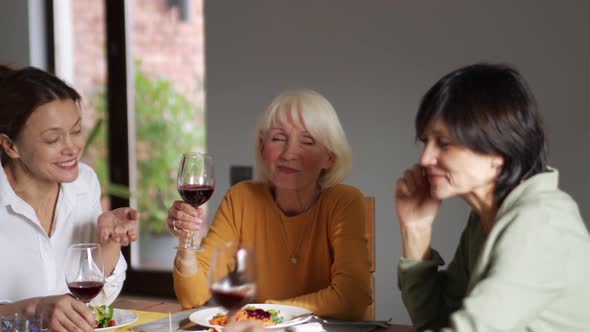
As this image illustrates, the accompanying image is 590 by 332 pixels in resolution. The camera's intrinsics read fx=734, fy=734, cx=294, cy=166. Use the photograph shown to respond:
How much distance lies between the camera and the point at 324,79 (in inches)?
147

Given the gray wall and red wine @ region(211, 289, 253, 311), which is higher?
the gray wall

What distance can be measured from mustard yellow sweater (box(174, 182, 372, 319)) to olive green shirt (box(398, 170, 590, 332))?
0.67 m

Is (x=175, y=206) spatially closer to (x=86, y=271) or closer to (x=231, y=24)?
(x=86, y=271)

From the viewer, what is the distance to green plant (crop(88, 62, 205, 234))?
4.87 meters

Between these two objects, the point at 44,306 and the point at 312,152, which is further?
the point at 312,152

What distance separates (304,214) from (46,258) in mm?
797

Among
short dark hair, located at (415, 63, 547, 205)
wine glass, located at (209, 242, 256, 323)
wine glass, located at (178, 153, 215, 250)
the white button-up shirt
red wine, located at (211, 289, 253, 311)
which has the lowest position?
the white button-up shirt

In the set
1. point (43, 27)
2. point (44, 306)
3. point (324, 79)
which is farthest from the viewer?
point (43, 27)

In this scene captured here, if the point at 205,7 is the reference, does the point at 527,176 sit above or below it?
below

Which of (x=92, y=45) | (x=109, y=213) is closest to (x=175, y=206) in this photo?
(x=109, y=213)

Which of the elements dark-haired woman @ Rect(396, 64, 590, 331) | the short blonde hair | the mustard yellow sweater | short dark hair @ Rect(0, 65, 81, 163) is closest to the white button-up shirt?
short dark hair @ Rect(0, 65, 81, 163)

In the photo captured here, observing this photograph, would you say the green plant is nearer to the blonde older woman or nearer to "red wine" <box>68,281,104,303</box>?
the blonde older woman

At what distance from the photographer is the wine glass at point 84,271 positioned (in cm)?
159

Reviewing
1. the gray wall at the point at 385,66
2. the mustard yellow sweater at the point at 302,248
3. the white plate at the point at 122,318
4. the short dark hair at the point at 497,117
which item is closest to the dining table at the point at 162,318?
the white plate at the point at 122,318
